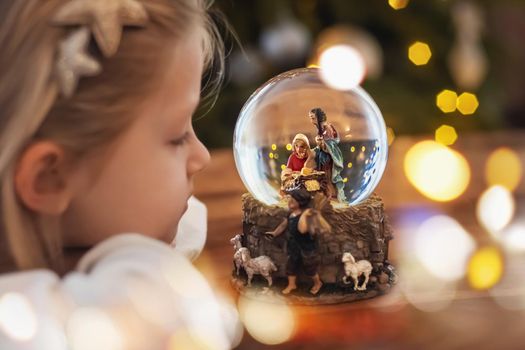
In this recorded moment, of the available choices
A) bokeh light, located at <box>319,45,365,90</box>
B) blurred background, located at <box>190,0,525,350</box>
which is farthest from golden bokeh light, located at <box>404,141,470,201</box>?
bokeh light, located at <box>319,45,365,90</box>

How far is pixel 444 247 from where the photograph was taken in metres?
1.29

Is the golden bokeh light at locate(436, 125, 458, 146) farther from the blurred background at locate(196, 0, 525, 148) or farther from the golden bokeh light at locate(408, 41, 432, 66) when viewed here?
the golden bokeh light at locate(408, 41, 432, 66)

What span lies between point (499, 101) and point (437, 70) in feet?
0.85

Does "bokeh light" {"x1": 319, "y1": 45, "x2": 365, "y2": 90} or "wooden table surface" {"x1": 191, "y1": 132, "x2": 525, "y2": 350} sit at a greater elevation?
"bokeh light" {"x1": 319, "y1": 45, "x2": 365, "y2": 90}

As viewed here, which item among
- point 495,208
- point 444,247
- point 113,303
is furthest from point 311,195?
point 495,208

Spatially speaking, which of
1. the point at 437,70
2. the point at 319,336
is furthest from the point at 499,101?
the point at 319,336

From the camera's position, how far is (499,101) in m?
2.40

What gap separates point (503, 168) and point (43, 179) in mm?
1593

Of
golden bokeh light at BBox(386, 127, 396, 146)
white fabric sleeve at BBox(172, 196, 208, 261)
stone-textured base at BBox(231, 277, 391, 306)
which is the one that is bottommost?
golden bokeh light at BBox(386, 127, 396, 146)

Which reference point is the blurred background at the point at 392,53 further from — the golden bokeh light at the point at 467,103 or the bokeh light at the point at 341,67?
the bokeh light at the point at 341,67

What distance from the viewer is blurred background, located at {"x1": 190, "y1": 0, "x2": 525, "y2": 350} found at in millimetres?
1265

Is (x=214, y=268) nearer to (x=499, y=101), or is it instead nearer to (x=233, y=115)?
(x=233, y=115)

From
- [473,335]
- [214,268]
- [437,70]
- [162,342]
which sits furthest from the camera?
[437,70]

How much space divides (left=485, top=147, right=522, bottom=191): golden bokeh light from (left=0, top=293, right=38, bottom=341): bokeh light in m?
1.53
